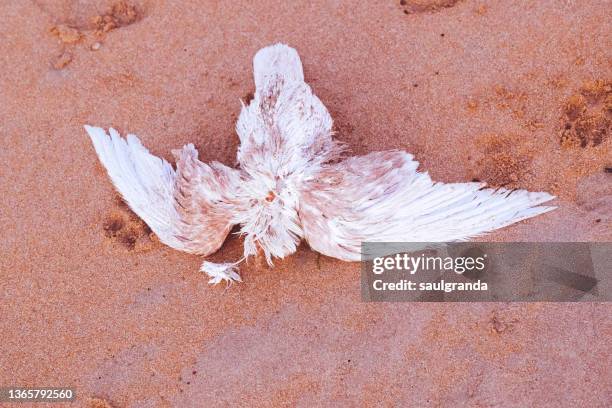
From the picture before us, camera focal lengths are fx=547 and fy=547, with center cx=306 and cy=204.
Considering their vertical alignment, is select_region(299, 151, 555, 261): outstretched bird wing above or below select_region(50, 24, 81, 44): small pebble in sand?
below

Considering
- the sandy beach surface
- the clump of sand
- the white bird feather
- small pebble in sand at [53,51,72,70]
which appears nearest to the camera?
the white bird feather

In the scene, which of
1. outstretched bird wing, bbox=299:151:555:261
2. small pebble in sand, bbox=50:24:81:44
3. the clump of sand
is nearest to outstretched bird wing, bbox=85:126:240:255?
outstretched bird wing, bbox=299:151:555:261

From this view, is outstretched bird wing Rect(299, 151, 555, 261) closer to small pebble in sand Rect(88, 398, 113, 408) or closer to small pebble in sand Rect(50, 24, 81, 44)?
small pebble in sand Rect(88, 398, 113, 408)

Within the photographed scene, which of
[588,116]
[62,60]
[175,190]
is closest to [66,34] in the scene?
[62,60]

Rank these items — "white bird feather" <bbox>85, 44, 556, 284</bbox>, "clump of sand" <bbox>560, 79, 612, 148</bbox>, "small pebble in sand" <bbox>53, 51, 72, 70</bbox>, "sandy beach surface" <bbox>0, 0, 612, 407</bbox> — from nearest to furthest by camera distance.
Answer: "white bird feather" <bbox>85, 44, 556, 284</bbox>
"sandy beach surface" <bbox>0, 0, 612, 407</bbox>
"clump of sand" <bbox>560, 79, 612, 148</bbox>
"small pebble in sand" <bbox>53, 51, 72, 70</bbox>

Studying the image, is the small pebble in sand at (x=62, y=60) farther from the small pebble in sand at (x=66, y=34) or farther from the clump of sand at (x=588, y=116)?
the clump of sand at (x=588, y=116)

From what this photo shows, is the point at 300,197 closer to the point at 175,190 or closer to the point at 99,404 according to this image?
the point at 175,190

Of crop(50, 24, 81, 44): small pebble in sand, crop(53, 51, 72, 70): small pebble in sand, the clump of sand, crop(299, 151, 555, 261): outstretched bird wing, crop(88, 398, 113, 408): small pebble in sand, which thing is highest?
crop(50, 24, 81, 44): small pebble in sand

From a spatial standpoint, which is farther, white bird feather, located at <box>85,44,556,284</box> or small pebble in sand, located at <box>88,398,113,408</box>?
small pebble in sand, located at <box>88,398,113,408</box>
